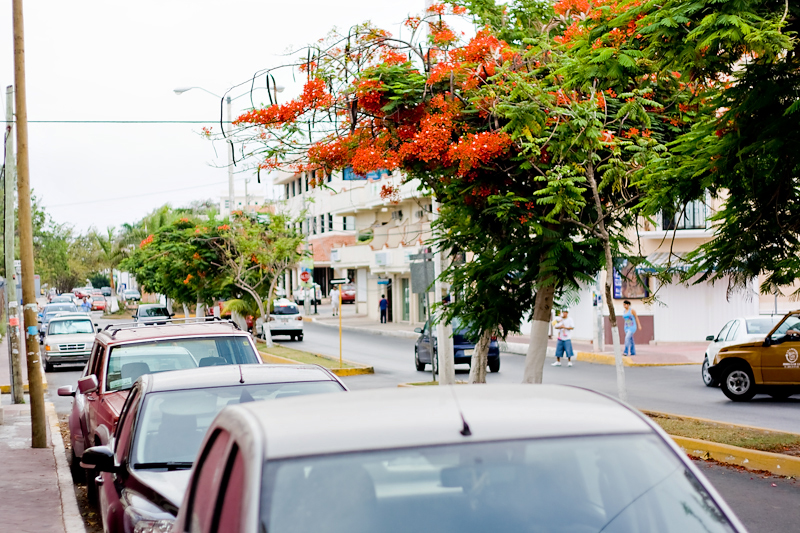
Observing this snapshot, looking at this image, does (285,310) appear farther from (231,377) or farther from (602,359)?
(231,377)

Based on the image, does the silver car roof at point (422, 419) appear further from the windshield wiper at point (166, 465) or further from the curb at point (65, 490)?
the curb at point (65, 490)

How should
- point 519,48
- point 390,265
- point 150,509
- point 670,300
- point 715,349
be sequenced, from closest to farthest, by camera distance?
point 150,509, point 519,48, point 715,349, point 670,300, point 390,265

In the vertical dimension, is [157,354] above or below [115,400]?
above

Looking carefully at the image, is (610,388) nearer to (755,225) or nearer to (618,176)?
(618,176)

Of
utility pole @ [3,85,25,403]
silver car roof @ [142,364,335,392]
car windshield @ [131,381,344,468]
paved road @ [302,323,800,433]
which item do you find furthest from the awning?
utility pole @ [3,85,25,403]

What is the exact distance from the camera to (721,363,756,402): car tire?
58.5 ft

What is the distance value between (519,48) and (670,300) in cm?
2211

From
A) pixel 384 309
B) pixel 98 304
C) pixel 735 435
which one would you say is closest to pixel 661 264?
pixel 735 435

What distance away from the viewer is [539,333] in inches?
583

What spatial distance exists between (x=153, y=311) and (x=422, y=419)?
4563 centimetres

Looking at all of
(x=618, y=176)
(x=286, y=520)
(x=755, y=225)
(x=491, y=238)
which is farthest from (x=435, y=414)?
(x=491, y=238)

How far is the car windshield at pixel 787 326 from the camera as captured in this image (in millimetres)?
17594

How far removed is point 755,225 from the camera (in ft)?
34.9

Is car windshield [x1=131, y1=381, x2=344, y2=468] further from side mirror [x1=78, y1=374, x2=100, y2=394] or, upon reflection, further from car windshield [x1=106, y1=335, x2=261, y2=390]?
car windshield [x1=106, y1=335, x2=261, y2=390]
